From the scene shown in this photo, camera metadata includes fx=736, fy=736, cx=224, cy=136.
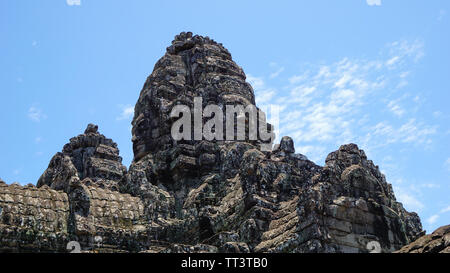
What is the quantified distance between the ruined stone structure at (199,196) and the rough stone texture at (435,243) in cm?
980

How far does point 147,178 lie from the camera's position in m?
56.8

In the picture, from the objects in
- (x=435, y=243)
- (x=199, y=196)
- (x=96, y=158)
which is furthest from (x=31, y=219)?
(x=435, y=243)

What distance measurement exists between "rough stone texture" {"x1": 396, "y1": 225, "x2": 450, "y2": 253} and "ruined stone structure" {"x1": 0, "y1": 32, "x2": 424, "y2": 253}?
386 inches

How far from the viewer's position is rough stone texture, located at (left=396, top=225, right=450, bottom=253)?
2673 cm

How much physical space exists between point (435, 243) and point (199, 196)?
25623 millimetres

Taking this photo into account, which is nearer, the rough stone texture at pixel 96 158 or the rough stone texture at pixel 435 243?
the rough stone texture at pixel 435 243

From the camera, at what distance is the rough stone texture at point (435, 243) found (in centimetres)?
2673

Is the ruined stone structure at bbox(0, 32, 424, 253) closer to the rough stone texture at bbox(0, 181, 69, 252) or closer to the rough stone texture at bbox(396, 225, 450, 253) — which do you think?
the rough stone texture at bbox(0, 181, 69, 252)

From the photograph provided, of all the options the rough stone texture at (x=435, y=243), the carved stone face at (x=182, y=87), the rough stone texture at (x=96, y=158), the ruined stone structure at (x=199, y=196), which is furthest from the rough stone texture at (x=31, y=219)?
the rough stone texture at (x=435, y=243)

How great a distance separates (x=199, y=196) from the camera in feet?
168

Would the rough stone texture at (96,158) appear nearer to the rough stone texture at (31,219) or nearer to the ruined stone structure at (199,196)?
the ruined stone structure at (199,196)

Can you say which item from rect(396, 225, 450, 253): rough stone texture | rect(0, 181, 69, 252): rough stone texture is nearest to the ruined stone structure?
rect(0, 181, 69, 252): rough stone texture
